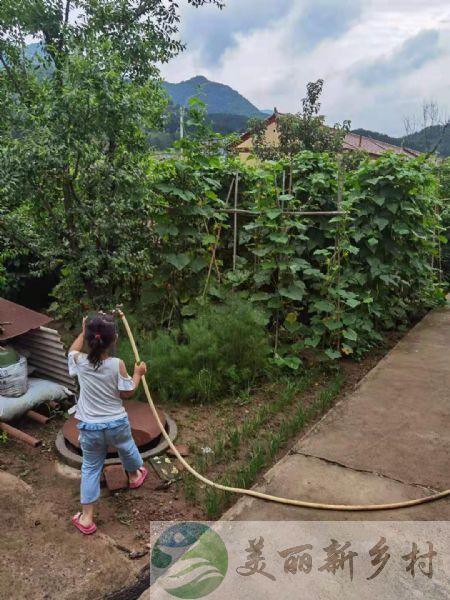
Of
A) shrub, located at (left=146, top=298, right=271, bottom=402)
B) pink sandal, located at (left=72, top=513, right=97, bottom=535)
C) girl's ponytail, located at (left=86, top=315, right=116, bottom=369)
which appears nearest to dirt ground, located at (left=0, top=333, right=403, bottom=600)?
pink sandal, located at (left=72, top=513, right=97, bottom=535)

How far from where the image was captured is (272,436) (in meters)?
3.42

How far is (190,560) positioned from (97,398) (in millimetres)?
951

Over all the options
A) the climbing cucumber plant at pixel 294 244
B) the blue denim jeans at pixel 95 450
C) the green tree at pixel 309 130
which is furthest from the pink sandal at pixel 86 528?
the green tree at pixel 309 130

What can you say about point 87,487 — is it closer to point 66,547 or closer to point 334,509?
point 66,547

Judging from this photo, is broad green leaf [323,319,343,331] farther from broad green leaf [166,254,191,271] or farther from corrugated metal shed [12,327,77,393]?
corrugated metal shed [12,327,77,393]

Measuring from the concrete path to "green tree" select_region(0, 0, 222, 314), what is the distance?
1898 millimetres

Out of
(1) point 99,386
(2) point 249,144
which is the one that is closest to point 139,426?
(1) point 99,386

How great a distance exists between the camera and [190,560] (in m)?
2.25

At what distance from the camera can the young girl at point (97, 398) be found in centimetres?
261

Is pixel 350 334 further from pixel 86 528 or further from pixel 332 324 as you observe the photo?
pixel 86 528

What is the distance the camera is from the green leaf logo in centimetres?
210

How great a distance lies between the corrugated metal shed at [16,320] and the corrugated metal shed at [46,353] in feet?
0.42

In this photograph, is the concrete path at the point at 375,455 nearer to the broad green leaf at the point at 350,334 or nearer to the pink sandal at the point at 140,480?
the broad green leaf at the point at 350,334

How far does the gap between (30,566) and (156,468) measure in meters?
0.98
